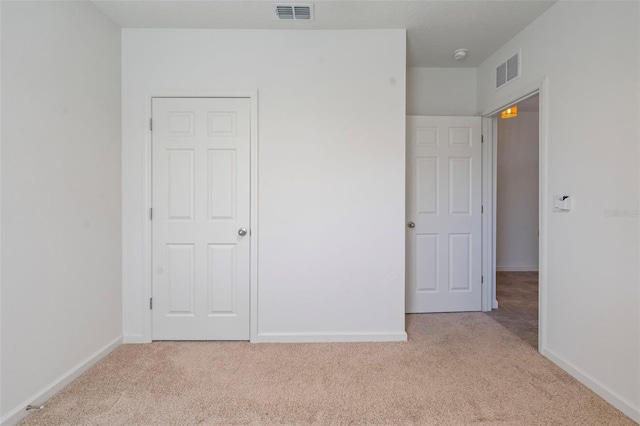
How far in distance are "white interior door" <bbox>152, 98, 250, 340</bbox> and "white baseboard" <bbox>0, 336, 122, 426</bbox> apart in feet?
1.10

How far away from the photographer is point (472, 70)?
124 inches

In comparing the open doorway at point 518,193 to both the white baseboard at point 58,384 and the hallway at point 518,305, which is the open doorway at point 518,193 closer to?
the hallway at point 518,305

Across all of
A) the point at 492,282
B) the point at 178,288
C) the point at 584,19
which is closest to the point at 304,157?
the point at 178,288

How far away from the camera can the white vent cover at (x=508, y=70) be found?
2.49 metres

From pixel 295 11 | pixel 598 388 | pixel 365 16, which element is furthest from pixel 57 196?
pixel 598 388

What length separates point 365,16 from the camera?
2.23 metres

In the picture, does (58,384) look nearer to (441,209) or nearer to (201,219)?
(201,219)

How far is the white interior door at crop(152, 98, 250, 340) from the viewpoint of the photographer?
2424mm

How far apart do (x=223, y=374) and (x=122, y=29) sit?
9.35 feet

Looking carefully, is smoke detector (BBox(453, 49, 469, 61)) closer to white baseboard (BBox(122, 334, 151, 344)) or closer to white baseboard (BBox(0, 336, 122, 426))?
white baseboard (BBox(122, 334, 151, 344))

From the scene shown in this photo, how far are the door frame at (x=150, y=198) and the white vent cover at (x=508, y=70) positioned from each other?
227 centimetres

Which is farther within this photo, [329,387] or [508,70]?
[508,70]

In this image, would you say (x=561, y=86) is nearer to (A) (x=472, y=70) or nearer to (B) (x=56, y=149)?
(A) (x=472, y=70)

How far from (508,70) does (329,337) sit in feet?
9.44
